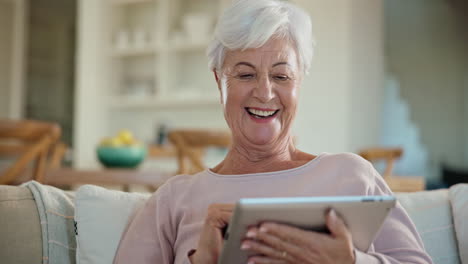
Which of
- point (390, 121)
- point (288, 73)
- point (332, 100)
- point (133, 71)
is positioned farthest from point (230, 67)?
point (390, 121)

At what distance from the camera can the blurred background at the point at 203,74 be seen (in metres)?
4.21

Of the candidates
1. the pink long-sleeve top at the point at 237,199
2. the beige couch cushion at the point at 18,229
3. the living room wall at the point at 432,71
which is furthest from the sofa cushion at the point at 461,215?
the living room wall at the point at 432,71

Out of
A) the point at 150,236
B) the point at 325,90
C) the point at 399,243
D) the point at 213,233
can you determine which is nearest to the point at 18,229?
the point at 150,236

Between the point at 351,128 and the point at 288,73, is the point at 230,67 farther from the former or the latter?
the point at 351,128

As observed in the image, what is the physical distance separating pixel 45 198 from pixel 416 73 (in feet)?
20.2

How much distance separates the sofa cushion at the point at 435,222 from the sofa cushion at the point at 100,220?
28.5 inches

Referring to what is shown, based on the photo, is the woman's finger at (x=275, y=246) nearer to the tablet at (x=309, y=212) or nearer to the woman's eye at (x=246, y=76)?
the tablet at (x=309, y=212)

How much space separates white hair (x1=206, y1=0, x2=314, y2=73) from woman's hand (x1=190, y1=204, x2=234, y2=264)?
399mm

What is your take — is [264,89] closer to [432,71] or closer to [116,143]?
[116,143]

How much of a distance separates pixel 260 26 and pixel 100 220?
609mm

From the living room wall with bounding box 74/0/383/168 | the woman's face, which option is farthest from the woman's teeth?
the living room wall with bounding box 74/0/383/168

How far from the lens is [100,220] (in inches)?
50.1

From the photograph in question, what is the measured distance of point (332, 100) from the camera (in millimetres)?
4152

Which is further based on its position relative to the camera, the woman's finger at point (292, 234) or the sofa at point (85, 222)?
the sofa at point (85, 222)
